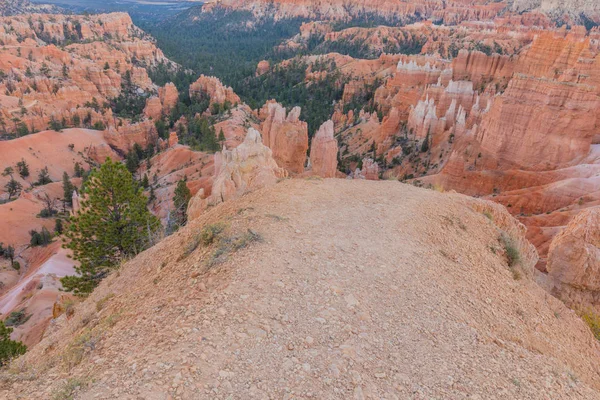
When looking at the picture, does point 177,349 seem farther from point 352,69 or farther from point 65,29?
point 65,29

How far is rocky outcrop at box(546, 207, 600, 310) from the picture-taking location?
1200 centimetres

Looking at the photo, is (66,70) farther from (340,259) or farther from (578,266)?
(578,266)

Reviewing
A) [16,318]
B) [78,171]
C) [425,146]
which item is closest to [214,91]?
[78,171]

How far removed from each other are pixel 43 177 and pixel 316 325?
4526cm

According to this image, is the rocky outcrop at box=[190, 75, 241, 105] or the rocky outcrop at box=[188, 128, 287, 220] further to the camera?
the rocky outcrop at box=[190, 75, 241, 105]

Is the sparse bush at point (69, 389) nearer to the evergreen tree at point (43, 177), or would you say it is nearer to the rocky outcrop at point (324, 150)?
the rocky outcrop at point (324, 150)

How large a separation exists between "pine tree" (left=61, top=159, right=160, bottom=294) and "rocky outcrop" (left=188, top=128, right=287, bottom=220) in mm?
2464

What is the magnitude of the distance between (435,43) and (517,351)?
323 ft

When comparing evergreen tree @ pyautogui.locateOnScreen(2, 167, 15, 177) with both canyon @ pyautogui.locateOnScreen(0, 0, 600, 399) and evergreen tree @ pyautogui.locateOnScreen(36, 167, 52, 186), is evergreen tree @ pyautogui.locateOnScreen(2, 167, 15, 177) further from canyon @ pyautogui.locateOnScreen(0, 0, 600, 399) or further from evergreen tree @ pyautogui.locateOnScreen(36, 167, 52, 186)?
evergreen tree @ pyautogui.locateOnScreen(36, 167, 52, 186)

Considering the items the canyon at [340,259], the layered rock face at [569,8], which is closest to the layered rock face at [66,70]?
the canyon at [340,259]

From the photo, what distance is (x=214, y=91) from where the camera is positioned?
64312 mm

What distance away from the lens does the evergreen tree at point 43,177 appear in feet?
134

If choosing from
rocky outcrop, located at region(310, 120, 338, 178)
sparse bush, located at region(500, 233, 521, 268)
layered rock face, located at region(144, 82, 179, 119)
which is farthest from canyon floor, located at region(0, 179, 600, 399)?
layered rock face, located at region(144, 82, 179, 119)

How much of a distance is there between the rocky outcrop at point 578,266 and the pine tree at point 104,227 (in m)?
13.1
